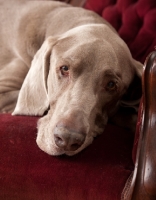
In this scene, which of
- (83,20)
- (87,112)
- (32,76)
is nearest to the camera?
(87,112)

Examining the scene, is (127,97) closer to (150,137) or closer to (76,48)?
(76,48)

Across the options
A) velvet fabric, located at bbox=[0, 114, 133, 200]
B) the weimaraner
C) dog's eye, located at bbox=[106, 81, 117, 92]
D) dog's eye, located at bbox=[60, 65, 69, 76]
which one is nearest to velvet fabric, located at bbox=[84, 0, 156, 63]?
the weimaraner

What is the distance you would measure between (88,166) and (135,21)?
1.27 metres

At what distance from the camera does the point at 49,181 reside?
138cm

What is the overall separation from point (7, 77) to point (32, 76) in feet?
1.13

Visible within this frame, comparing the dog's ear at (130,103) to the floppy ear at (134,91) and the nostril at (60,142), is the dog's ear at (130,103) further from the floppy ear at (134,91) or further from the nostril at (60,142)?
the nostril at (60,142)

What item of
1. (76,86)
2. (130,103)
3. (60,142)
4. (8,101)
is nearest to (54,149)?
(60,142)

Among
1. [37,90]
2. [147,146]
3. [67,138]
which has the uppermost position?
[147,146]

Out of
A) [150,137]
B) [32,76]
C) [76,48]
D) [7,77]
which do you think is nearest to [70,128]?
[150,137]

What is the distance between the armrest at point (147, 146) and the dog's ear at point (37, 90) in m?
0.65

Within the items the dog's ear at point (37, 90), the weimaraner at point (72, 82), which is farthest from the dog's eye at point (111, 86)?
the dog's ear at point (37, 90)

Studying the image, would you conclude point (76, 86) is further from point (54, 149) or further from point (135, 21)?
point (135, 21)

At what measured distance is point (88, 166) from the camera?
4.59 feet

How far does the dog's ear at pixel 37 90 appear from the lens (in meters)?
1.80
